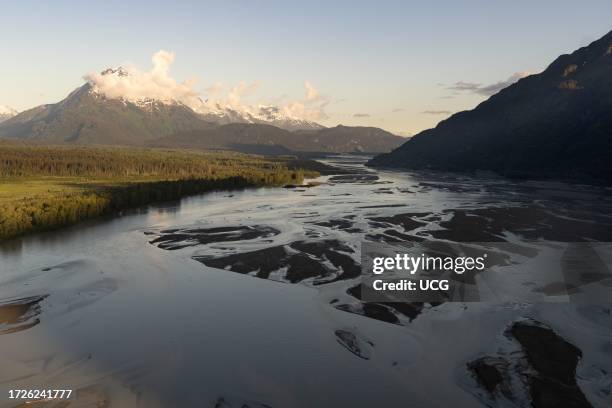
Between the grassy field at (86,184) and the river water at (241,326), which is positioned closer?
the river water at (241,326)

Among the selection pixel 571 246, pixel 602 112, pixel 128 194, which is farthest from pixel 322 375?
pixel 602 112

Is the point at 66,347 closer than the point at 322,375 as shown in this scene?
No

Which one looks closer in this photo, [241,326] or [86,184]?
[241,326]

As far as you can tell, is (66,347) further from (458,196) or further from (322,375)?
(458,196)

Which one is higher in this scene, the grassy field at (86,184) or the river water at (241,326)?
the grassy field at (86,184)

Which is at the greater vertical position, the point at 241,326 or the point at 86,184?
the point at 86,184
